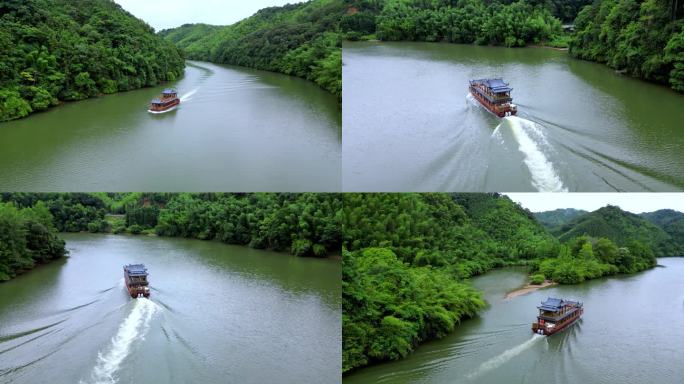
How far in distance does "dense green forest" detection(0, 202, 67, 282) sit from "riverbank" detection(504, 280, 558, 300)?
599cm

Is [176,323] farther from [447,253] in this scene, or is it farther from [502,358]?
[447,253]

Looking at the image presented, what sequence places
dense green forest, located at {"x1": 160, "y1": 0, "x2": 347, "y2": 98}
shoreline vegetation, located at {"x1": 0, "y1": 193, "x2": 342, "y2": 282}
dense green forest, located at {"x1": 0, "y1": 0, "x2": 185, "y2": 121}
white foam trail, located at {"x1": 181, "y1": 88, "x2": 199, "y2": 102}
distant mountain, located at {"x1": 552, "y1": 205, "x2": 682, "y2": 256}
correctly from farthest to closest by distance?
dense green forest, located at {"x1": 160, "y1": 0, "x2": 347, "y2": 98} → white foam trail, located at {"x1": 181, "y1": 88, "x2": 199, "y2": 102} → dense green forest, located at {"x1": 0, "y1": 0, "x2": 185, "y2": 121} → distant mountain, located at {"x1": 552, "y1": 205, "x2": 682, "y2": 256} → shoreline vegetation, located at {"x1": 0, "y1": 193, "x2": 342, "y2": 282}

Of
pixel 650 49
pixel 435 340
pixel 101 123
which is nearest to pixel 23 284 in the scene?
pixel 101 123

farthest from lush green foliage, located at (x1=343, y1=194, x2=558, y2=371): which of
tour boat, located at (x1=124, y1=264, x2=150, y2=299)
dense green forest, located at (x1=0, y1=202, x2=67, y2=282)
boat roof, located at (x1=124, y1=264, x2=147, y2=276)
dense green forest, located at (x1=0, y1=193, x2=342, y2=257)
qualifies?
dense green forest, located at (x1=0, y1=202, x2=67, y2=282)

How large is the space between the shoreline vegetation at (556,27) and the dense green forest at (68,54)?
15.3ft

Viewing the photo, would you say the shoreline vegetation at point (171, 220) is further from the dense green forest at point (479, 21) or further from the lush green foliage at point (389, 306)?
the dense green forest at point (479, 21)

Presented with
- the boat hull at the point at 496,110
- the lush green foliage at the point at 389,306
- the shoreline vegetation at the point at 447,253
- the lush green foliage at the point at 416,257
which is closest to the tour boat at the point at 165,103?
the lush green foliage at the point at 416,257

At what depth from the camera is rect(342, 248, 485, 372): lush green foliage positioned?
4695mm

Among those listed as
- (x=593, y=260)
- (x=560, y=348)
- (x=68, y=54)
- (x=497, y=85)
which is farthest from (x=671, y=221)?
(x=68, y=54)

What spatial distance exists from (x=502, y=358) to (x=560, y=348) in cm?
73

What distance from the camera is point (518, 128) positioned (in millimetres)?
5457

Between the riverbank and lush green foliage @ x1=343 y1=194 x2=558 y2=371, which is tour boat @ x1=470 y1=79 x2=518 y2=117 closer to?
lush green foliage @ x1=343 y1=194 x2=558 y2=371

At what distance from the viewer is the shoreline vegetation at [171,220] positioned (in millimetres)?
6906

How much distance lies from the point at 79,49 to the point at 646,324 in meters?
9.65
